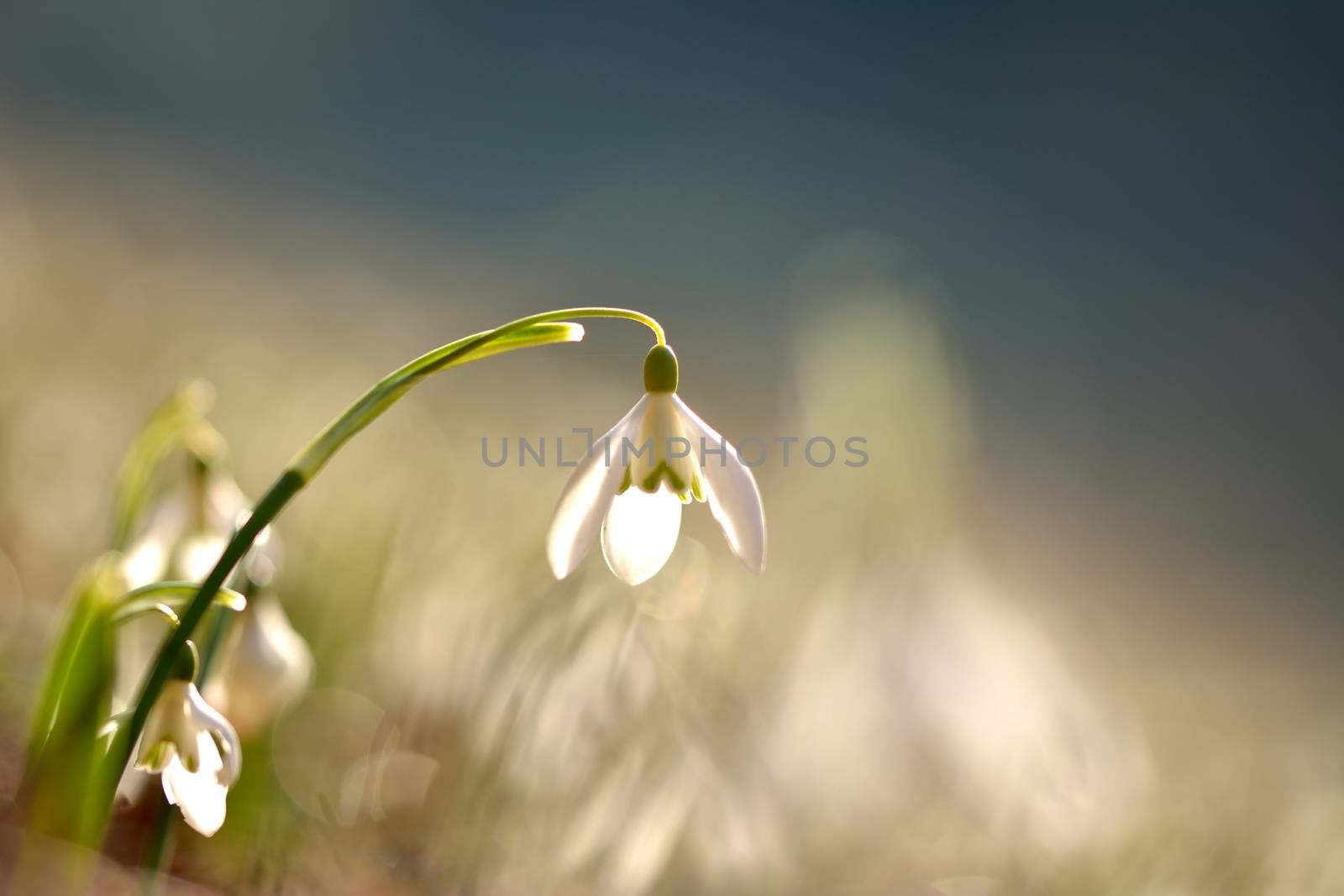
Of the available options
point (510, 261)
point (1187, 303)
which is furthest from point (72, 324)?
point (1187, 303)

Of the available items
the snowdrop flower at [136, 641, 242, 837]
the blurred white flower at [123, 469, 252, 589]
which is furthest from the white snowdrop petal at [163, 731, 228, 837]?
the blurred white flower at [123, 469, 252, 589]

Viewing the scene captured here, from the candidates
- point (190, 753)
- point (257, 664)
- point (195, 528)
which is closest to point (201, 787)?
point (190, 753)

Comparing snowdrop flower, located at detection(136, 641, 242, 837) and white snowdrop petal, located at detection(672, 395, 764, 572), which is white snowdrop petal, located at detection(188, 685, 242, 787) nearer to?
snowdrop flower, located at detection(136, 641, 242, 837)

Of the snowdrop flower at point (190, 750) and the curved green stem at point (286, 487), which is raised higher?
the curved green stem at point (286, 487)

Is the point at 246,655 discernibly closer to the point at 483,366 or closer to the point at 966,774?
the point at 966,774

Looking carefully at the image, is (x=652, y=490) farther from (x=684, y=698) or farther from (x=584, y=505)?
(x=684, y=698)

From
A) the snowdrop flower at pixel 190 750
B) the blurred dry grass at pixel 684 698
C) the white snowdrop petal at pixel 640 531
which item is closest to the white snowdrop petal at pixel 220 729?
the snowdrop flower at pixel 190 750

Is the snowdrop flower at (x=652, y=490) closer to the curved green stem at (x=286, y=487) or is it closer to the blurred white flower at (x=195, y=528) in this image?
the curved green stem at (x=286, y=487)
